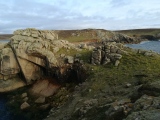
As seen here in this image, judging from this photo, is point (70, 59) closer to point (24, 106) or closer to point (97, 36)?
point (24, 106)

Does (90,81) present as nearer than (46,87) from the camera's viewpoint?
Yes

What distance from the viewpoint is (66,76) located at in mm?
40375

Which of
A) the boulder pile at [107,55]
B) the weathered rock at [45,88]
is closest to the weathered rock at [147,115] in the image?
the boulder pile at [107,55]

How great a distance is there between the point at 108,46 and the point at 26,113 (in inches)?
675

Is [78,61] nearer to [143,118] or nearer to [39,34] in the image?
[39,34]

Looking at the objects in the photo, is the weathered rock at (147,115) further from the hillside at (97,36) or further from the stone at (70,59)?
the hillside at (97,36)

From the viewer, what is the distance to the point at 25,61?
42.9m

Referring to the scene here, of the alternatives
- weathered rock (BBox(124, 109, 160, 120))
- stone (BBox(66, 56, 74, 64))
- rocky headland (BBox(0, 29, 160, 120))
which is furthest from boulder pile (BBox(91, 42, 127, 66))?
weathered rock (BBox(124, 109, 160, 120))

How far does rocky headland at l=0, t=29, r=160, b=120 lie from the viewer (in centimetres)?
2682

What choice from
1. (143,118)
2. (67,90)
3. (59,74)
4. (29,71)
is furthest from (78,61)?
(143,118)

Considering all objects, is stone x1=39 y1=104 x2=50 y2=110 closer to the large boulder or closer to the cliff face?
the large boulder

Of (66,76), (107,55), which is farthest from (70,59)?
(107,55)

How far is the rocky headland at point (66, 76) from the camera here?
26.8 m

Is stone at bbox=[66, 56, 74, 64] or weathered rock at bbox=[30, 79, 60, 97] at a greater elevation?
stone at bbox=[66, 56, 74, 64]
